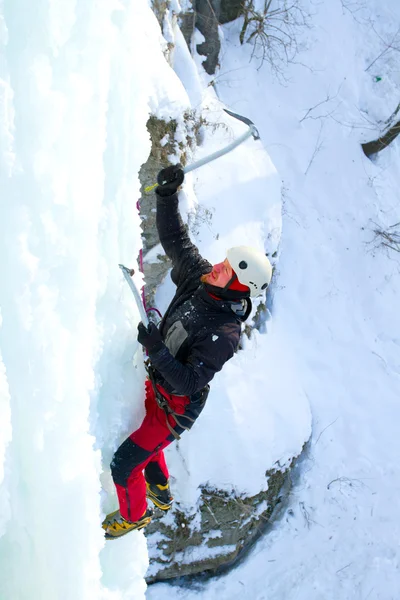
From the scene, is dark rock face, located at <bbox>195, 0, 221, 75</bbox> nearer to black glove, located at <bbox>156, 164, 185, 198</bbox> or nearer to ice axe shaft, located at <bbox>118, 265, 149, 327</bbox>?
black glove, located at <bbox>156, 164, 185, 198</bbox>

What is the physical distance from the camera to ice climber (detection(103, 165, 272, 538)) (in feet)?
7.12

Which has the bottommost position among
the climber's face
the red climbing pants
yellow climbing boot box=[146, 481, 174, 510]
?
yellow climbing boot box=[146, 481, 174, 510]

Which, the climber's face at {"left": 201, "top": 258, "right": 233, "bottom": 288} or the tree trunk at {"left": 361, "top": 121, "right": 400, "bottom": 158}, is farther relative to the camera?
the tree trunk at {"left": 361, "top": 121, "right": 400, "bottom": 158}

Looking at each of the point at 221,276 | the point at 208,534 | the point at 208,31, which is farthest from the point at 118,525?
the point at 208,31

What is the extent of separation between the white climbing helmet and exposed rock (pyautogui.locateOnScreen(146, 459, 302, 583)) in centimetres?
273

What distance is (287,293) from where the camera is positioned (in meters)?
6.18

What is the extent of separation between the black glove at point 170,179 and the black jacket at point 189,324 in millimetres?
41

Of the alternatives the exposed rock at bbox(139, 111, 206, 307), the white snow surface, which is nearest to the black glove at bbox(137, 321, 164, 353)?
the white snow surface

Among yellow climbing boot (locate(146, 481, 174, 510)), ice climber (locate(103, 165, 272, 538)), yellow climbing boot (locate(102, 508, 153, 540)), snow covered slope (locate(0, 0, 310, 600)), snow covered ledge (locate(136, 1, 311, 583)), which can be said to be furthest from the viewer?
snow covered ledge (locate(136, 1, 311, 583))

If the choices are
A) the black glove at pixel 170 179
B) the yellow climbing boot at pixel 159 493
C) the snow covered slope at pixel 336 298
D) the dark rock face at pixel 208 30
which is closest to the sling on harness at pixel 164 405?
the yellow climbing boot at pixel 159 493

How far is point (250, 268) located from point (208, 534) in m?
3.22

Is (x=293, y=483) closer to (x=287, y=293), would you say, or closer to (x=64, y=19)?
(x=287, y=293)

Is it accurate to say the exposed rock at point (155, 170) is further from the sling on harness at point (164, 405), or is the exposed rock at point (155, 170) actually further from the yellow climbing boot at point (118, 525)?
the yellow climbing boot at point (118, 525)

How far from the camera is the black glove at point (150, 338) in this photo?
2035 millimetres
